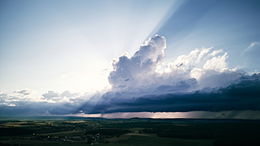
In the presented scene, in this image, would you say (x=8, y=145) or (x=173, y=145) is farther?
(x=173, y=145)

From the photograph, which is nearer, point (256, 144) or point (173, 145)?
point (256, 144)

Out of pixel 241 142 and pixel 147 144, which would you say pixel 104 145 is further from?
pixel 241 142

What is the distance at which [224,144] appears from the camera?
173375 mm

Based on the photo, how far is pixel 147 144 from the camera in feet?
599

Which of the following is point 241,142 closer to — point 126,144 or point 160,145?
point 160,145

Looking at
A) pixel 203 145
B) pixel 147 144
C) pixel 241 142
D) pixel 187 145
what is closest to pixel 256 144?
pixel 241 142

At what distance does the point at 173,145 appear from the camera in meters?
179

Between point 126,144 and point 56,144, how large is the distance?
59610 mm

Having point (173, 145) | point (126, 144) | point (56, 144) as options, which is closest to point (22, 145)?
point (56, 144)

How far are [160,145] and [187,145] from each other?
890 inches

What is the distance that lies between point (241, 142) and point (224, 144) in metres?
13.6

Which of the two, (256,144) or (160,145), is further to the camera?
(160,145)

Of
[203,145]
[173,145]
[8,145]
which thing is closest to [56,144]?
[8,145]

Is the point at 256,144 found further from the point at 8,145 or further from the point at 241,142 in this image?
the point at 8,145
